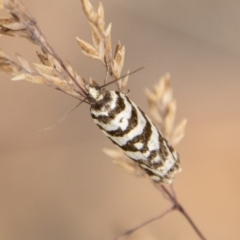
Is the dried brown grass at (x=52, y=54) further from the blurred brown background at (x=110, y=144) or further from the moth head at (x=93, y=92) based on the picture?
the blurred brown background at (x=110, y=144)

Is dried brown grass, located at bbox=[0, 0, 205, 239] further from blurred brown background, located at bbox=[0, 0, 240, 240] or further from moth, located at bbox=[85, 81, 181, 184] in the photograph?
blurred brown background, located at bbox=[0, 0, 240, 240]

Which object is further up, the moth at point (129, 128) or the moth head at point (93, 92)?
the moth head at point (93, 92)

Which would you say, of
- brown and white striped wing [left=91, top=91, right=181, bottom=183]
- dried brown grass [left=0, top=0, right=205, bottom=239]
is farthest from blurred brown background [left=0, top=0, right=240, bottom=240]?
dried brown grass [left=0, top=0, right=205, bottom=239]

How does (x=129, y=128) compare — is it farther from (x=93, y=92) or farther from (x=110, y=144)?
(x=110, y=144)

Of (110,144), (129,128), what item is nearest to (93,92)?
(129,128)

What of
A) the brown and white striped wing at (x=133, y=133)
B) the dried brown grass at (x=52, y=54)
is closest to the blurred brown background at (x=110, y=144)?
the brown and white striped wing at (x=133, y=133)

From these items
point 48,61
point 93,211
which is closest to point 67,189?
point 93,211
